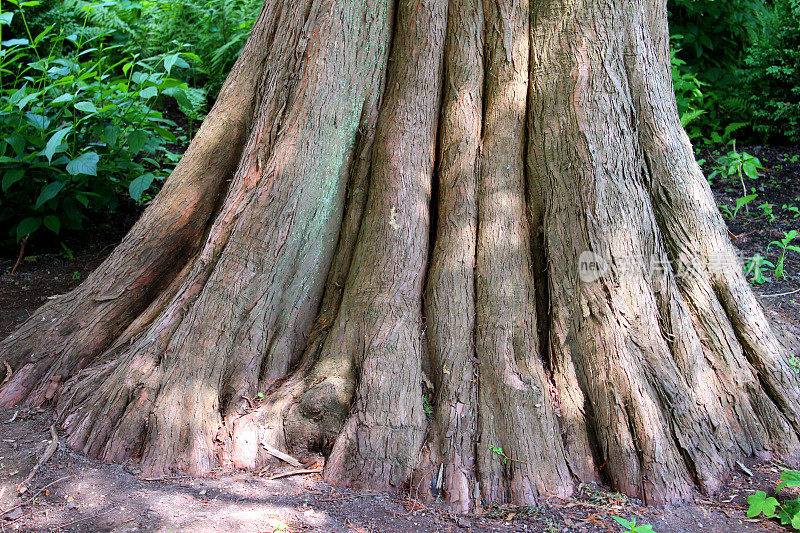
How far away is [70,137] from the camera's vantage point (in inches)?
204

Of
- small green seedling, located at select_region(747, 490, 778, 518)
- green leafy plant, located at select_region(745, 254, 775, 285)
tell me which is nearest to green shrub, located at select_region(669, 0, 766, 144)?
green leafy plant, located at select_region(745, 254, 775, 285)

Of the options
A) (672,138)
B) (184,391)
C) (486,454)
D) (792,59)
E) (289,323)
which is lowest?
(486,454)

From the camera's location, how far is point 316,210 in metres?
3.38

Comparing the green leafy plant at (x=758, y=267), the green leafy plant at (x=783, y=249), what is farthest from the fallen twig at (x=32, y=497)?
the green leafy plant at (x=783, y=249)

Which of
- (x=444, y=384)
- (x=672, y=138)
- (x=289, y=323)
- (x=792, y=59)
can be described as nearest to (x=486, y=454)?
(x=444, y=384)

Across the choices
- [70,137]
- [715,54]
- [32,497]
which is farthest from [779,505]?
[715,54]

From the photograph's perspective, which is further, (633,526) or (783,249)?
(783,249)

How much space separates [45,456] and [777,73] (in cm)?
751

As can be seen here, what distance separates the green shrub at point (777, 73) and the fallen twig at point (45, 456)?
7.38 m

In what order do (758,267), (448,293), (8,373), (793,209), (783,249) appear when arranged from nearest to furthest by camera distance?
1. (448,293)
2. (8,373)
3. (758,267)
4. (783,249)
5. (793,209)

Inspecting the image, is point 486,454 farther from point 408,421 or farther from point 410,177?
point 410,177

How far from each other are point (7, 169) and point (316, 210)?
3201mm

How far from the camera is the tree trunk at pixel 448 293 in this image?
115 inches

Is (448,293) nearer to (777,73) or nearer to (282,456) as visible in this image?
(282,456)
